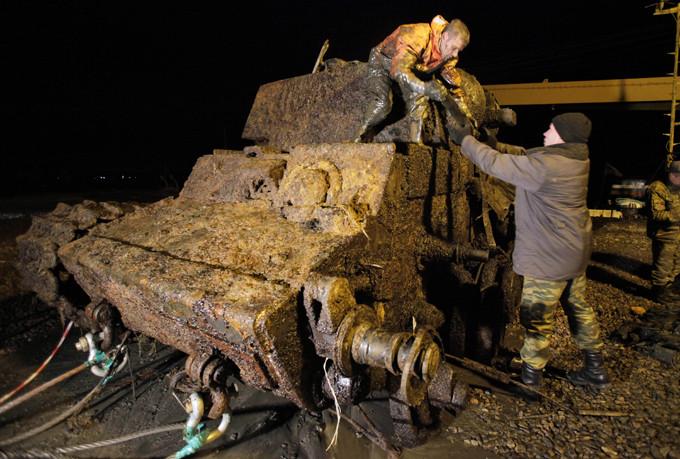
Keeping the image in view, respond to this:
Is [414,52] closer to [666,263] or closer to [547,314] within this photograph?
[547,314]

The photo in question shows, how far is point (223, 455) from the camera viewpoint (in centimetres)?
283

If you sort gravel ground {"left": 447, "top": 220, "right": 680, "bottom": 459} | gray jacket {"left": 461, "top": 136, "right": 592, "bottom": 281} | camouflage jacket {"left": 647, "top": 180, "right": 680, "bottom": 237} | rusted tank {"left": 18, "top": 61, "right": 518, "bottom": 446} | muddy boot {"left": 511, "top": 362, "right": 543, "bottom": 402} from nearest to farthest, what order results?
rusted tank {"left": 18, "top": 61, "right": 518, "bottom": 446} < gravel ground {"left": 447, "top": 220, "right": 680, "bottom": 459} < gray jacket {"left": 461, "top": 136, "right": 592, "bottom": 281} < muddy boot {"left": 511, "top": 362, "right": 543, "bottom": 402} < camouflage jacket {"left": 647, "top": 180, "right": 680, "bottom": 237}

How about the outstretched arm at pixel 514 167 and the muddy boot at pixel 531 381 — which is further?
the muddy boot at pixel 531 381

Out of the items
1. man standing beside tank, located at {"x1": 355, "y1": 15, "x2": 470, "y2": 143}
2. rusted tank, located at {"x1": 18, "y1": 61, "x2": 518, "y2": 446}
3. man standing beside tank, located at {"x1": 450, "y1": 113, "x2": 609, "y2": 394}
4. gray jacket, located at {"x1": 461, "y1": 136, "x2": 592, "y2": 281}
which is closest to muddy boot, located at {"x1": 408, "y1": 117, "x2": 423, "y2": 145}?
man standing beside tank, located at {"x1": 355, "y1": 15, "x2": 470, "y2": 143}

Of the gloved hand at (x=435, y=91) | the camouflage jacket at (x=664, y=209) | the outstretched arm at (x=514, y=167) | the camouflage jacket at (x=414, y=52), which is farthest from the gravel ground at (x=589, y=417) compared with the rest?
the camouflage jacket at (x=664, y=209)

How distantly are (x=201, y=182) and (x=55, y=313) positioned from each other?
2927 millimetres

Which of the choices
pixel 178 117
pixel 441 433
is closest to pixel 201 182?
pixel 441 433

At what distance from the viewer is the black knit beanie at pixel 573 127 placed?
103 inches

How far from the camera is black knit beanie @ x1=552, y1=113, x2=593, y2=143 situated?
262 cm

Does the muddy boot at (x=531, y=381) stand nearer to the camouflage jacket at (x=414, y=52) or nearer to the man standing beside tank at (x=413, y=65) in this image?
the man standing beside tank at (x=413, y=65)

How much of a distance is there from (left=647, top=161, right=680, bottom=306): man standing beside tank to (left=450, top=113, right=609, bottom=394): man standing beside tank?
11.6ft

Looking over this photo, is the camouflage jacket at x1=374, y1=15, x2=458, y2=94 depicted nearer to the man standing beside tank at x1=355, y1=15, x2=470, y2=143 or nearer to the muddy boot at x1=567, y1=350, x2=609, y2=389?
the man standing beside tank at x1=355, y1=15, x2=470, y2=143

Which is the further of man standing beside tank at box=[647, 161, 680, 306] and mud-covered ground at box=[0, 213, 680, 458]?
man standing beside tank at box=[647, 161, 680, 306]

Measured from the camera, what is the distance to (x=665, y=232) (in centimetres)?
563
